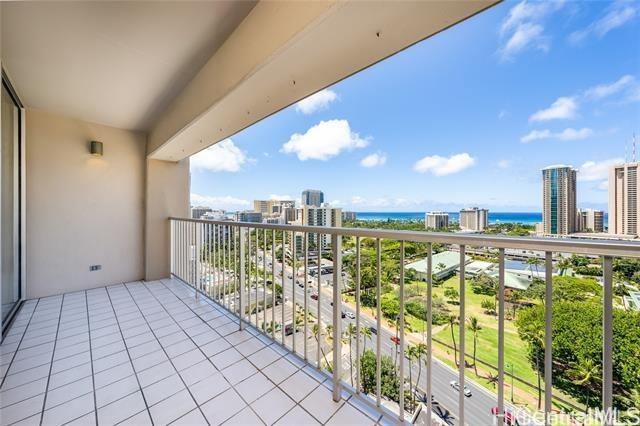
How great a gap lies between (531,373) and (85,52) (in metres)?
3.57

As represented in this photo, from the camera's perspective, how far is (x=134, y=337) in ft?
6.82

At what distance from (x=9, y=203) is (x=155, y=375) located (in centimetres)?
275

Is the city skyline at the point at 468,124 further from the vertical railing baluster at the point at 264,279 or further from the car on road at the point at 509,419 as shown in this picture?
the vertical railing baluster at the point at 264,279

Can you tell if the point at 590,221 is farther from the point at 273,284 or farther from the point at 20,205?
the point at 20,205

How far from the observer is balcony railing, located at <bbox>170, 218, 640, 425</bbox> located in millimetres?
795

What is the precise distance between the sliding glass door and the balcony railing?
1732mm

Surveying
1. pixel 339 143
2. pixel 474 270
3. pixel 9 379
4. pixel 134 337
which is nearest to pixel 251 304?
pixel 134 337

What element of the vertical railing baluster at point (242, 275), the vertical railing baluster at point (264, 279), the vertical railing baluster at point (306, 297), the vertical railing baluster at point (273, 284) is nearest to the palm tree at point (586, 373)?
the vertical railing baluster at point (306, 297)

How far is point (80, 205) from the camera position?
10.8 ft

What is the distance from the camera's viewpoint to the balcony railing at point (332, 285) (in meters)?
0.80

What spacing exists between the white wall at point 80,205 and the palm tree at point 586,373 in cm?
483

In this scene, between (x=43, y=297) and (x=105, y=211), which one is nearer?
(x=43, y=297)

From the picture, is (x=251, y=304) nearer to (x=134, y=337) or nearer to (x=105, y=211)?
(x=134, y=337)

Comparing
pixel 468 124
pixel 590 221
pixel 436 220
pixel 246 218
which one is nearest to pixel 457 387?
pixel 436 220
